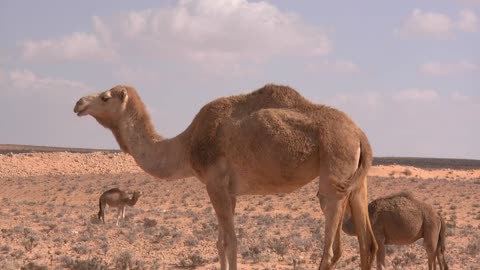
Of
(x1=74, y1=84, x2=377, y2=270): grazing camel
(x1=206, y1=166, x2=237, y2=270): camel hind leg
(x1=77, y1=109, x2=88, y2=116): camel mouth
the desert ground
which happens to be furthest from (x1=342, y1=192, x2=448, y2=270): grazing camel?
(x1=77, y1=109, x2=88, y2=116): camel mouth

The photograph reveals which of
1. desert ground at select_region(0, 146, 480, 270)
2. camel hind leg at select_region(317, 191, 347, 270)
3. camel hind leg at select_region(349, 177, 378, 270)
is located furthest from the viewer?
desert ground at select_region(0, 146, 480, 270)

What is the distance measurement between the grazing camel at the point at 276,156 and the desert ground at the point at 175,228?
3565 millimetres

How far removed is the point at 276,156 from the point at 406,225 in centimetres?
507

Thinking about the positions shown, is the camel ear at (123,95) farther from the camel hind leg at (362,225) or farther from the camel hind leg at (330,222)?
the camel hind leg at (362,225)

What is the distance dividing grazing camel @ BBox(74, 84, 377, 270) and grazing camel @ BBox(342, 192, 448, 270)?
3911 mm

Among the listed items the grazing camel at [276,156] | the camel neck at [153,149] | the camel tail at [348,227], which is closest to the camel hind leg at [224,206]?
the grazing camel at [276,156]

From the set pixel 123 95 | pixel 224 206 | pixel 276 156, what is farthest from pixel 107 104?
pixel 276 156

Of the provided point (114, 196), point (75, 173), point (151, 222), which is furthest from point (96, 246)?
point (75, 173)

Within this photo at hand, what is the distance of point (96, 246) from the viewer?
57.7ft

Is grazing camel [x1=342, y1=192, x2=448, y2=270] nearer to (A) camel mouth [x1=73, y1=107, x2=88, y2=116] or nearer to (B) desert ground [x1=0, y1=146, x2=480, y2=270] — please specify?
(B) desert ground [x1=0, y1=146, x2=480, y2=270]

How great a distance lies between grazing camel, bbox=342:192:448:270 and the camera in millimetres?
13547

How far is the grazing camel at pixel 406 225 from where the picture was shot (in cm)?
1355

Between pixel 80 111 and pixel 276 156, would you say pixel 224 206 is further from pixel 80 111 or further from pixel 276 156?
pixel 80 111

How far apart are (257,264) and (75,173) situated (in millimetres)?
41388
